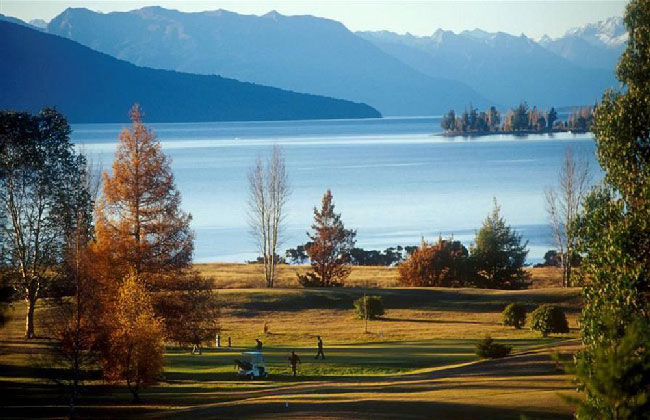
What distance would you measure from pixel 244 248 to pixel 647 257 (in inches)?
3656

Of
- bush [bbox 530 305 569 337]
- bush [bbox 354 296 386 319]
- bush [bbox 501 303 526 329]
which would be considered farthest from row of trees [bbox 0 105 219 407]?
bush [bbox 501 303 526 329]

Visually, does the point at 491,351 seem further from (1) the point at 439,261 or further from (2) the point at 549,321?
(1) the point at 439,261

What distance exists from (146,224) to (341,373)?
1119cm

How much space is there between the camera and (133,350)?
28.9 m

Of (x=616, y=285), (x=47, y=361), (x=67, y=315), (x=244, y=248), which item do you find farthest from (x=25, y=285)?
(x=244, y=248)

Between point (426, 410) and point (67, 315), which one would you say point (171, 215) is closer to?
point (67, 315)

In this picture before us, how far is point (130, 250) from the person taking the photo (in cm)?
3628

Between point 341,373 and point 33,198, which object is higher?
point 33,198

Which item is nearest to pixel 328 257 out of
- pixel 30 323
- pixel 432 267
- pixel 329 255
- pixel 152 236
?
pixel 329 255

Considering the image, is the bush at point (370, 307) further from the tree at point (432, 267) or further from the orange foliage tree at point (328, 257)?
the tree at point (432, 267)

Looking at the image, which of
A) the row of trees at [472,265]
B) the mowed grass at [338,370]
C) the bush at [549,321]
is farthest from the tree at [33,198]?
the row of trees at [472,265]

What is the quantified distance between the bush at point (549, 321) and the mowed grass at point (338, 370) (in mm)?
575

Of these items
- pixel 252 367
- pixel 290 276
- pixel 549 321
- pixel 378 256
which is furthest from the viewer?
pixel 378 256

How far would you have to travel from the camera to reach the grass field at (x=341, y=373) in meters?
24.5
